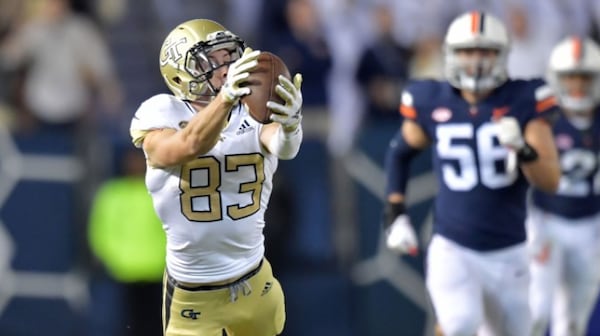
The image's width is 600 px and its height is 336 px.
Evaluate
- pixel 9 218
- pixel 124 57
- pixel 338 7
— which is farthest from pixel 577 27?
pixel 9 218

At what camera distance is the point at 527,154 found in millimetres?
6664

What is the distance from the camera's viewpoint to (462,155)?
6.98 meters

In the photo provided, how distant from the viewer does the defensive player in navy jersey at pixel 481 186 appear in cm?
693

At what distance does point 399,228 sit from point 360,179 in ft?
9.23

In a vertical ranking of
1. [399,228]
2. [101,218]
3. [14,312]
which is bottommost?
[14,312]

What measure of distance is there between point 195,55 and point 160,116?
265 mm

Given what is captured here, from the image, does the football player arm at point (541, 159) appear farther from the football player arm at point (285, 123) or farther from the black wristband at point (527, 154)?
the football player arm at point (285, 123)

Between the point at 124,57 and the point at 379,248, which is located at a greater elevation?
the point at 124,57

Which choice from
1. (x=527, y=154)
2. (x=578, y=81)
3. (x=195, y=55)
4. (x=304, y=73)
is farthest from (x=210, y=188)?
(x=304, y=73)

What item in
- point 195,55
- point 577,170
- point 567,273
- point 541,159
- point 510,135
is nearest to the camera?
point 195,55

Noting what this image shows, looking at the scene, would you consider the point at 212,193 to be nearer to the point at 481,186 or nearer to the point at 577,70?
the point at 481,186

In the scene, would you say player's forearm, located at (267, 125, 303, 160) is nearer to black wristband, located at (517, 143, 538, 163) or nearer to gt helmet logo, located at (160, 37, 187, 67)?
gt helmet logo, located at (160, 37, 187, 67)

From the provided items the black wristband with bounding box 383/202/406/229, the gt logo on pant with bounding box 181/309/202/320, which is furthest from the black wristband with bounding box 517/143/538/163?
the gt logo on pant with bounding box 181/309/202/320

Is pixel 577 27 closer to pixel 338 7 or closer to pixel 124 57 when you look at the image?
pixel 338 7
